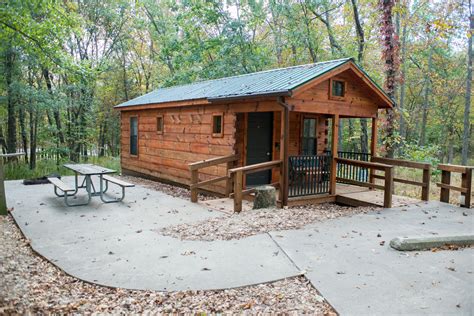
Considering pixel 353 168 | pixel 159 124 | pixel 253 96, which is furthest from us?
pixel 159 124

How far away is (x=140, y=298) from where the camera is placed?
3.37 meters

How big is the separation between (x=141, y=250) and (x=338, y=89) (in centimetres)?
602

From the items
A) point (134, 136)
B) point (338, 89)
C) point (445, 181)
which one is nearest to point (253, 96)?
point (338, 89)

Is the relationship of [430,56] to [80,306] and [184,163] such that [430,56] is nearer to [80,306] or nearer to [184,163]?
[184,163]

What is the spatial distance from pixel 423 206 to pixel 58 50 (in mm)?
9316

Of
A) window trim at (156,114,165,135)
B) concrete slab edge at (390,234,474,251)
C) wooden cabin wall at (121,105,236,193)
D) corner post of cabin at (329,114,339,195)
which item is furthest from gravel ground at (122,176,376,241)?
window trim at (156,114,165,135)

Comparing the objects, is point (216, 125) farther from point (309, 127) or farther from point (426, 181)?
point (426, 181)

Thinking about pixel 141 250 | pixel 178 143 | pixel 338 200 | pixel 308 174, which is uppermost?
pixel 178 143

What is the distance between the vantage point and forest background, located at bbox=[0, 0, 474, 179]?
36.6ft

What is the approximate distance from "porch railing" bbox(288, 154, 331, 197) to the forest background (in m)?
3.52

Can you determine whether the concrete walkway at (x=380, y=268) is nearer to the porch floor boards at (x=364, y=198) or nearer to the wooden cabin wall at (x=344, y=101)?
the porch floor boards at (x=364, y=198)

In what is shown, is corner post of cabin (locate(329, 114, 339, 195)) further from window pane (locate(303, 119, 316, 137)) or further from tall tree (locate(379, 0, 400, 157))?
tall tree (locate(379, 0, 400, 157))

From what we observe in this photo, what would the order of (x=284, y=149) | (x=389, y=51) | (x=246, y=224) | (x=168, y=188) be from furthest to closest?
1. (x=389, y=51)
2. (x=168, y=188)
3. (x=284, y=149)
4. (x=246, y=224)

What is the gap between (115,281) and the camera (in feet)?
12.3
